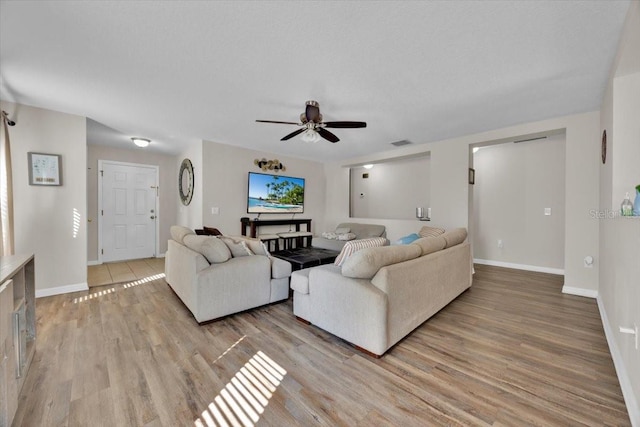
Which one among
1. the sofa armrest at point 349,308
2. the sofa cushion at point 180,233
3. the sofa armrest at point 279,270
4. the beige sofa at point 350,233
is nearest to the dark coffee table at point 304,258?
the sofa armrest at point 279,270

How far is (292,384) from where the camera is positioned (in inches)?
66.7

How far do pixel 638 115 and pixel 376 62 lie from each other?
91.1 inches

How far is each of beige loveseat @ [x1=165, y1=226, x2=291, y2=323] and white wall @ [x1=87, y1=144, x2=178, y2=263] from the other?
3.13 metres

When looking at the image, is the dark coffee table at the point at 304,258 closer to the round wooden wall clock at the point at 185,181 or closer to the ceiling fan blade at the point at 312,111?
the ceiling fan blade at the point at 312,111

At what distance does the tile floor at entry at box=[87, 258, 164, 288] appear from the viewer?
399 centimetres

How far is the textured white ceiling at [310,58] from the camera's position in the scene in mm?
1627

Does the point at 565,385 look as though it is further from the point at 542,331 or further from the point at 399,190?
the point at 399,190

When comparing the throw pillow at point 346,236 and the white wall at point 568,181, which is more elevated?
the white wall at point 568,181

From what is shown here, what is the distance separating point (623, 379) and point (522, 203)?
152 inches

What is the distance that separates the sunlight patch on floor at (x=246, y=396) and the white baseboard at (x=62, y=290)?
315cm

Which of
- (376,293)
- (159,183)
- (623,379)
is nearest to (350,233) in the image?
(376,293)

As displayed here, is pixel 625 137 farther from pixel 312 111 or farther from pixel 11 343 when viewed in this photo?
pixel 11 343

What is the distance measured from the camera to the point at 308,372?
1816 mm

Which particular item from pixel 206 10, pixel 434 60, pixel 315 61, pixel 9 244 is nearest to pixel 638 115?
pixel 434 60
